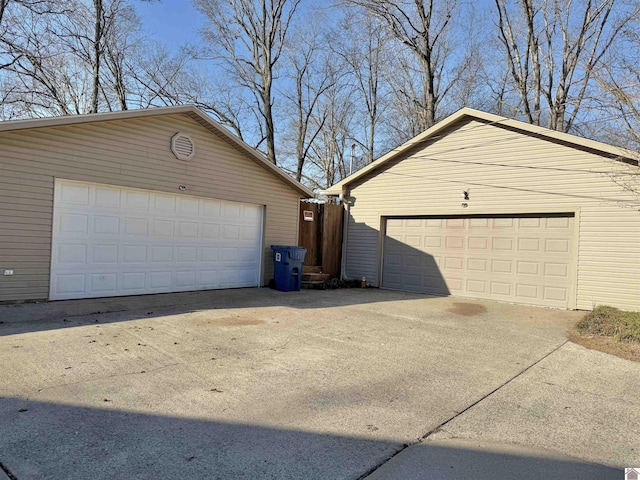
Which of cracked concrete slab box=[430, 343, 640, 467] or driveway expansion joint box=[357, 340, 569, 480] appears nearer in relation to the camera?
driveway expansion joint box=[357, 340, 569, 480]

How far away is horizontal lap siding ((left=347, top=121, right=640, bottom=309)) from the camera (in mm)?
8516

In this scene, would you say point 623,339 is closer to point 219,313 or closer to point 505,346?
point 505,346

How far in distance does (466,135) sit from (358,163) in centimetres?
1835

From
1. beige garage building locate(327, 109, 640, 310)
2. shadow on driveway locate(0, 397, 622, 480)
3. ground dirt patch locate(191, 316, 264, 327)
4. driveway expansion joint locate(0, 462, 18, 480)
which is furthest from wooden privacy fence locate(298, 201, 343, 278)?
driveway expansion joint locate(0, 462, 18, 480)

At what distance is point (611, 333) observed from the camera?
645 centimetres

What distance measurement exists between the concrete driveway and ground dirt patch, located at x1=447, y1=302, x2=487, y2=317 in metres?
1.61

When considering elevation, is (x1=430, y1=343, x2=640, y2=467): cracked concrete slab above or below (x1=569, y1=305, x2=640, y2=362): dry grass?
below

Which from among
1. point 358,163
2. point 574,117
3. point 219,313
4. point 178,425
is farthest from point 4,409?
point 358,163

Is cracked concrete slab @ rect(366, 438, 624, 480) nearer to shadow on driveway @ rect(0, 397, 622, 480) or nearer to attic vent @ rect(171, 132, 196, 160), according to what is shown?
shadow on driveway @ rect(0, 397, 622, 480)

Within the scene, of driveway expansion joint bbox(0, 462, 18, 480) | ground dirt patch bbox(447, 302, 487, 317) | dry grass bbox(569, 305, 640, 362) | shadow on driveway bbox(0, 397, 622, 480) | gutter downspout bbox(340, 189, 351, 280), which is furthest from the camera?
gutter downspout bbox(340, 189, 351, 280)

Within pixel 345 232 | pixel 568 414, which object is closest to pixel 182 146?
pixel 345 232

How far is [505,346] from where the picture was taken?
5.84 metres

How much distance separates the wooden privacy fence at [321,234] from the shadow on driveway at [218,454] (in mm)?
9363

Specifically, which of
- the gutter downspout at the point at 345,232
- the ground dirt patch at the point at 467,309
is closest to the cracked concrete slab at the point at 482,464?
the ground dirt patch at the point at 467,309
